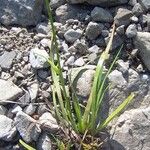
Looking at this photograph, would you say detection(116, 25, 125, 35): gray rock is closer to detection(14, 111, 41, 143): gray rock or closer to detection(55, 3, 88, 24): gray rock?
detection(55, 3, 88, 24): gray rock

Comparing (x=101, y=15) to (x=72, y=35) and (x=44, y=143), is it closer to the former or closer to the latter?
(x=72, y=35)

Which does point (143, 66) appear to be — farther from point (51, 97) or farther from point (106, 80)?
point (51, 97)

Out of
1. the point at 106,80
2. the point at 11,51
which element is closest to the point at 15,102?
the point at 11,51

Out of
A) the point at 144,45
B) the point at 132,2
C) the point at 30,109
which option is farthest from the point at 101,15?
the point at 30,109

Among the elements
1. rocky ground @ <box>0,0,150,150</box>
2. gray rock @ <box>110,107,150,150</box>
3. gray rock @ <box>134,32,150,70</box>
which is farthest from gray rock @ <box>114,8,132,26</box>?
gray rock @ <box>110,107,150,150</box>

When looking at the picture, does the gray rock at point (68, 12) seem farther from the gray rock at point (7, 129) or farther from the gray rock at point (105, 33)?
the gray rock at point (7, 129)

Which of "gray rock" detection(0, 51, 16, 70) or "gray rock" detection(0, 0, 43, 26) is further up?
"gray rock" detection(0, 0, 43, 26)
